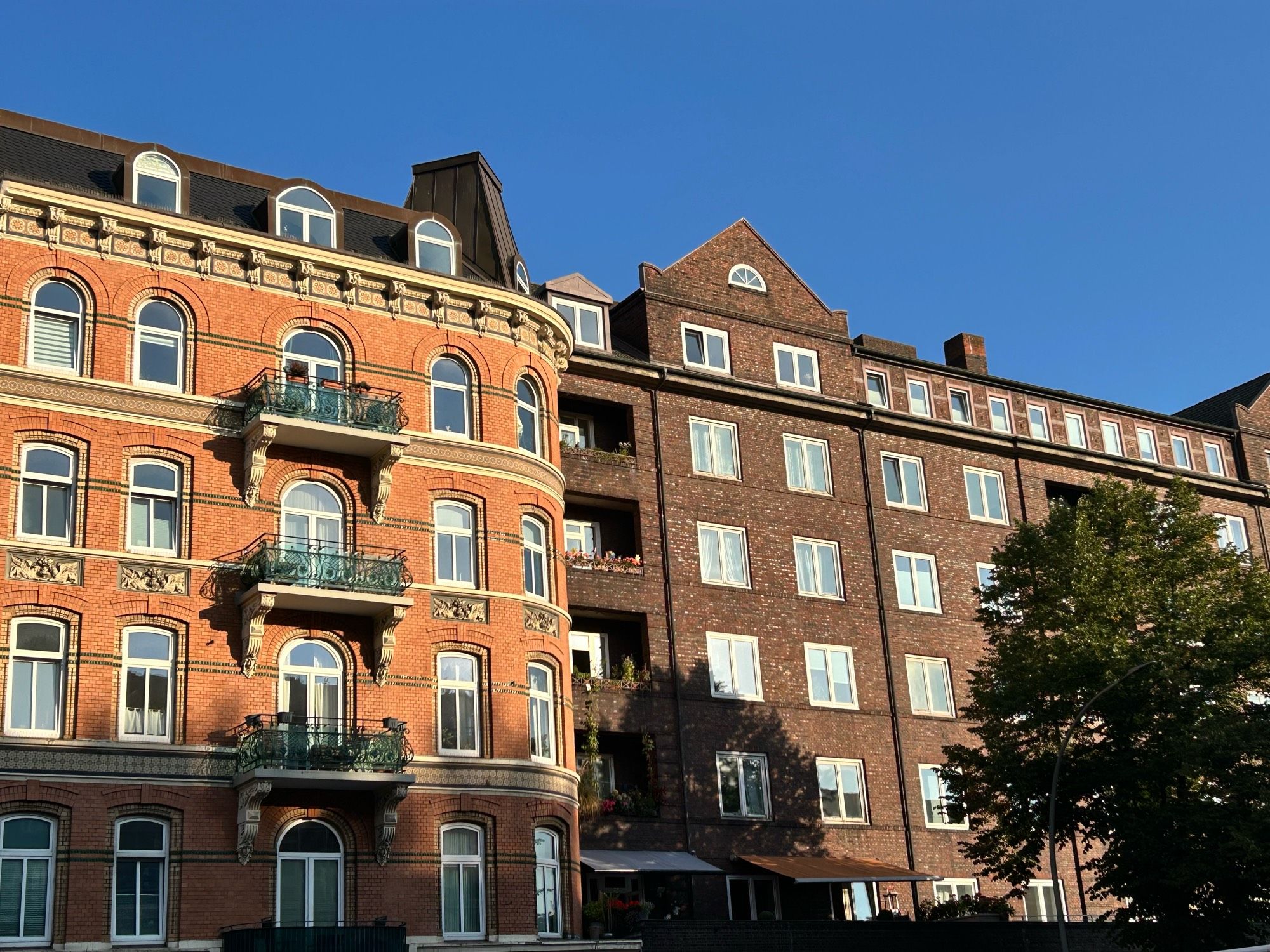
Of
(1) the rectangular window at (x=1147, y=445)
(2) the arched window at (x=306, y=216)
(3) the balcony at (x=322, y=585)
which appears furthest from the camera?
(1) the rectangular window at (x=1147, y=445)

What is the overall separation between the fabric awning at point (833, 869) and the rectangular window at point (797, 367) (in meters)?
13.1

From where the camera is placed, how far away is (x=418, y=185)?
38344 millimetres

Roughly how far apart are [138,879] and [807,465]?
73.3 ft

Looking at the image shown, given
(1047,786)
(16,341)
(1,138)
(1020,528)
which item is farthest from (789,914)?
(1,138)

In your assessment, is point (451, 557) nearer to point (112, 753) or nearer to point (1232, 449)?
point (112, 753)

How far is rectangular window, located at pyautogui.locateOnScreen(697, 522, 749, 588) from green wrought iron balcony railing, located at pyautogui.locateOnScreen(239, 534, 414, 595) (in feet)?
37.2

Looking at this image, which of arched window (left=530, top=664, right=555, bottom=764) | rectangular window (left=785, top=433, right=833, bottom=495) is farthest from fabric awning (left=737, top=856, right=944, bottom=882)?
rectangular window (left=785, top=433, right=833, bottom=495)

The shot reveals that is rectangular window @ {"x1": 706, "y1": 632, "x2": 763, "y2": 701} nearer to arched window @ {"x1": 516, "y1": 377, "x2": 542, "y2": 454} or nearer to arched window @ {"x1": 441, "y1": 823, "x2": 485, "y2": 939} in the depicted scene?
arched window @ {"x1": 516, "y1": 377, "x2": 542, "y2": 454}

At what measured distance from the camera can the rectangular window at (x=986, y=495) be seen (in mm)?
46875

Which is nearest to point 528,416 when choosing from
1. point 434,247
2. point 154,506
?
point 434,247

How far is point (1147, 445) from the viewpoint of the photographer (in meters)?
52.6

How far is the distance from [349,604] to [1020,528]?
1779 centimetres

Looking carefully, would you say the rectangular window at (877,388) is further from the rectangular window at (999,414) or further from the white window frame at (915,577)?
the white window frame at (915,577)

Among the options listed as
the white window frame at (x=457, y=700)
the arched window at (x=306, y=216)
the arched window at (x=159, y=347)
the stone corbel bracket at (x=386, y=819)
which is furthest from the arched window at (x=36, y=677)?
the arched window at (x=306, y=216)
